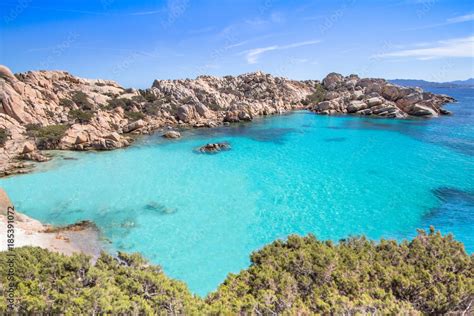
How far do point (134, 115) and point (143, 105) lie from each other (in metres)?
6.21

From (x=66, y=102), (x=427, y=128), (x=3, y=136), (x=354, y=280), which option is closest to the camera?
(x=354, y=280)

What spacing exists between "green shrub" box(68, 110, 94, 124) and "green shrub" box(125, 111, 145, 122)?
6983 millimetres

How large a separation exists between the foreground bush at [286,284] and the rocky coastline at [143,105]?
81.9ft

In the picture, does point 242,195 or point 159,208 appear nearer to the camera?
point 159,208

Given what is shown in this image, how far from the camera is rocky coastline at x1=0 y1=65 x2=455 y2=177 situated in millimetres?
35812

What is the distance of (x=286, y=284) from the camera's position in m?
8.20

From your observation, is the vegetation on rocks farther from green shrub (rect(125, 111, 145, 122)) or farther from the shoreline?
the shoreline

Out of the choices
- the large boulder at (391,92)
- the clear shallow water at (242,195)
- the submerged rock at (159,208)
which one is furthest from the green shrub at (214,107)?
the submerged rock at (159,208)

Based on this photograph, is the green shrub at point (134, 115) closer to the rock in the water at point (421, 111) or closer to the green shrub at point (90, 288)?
the green shrub at point (90, 288)

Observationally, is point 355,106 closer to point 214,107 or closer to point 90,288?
point 214,107

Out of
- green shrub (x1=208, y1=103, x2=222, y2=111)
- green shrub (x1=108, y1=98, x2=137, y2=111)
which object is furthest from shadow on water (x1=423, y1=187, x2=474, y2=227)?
green shrub (x1=108, y1=98, x2=137, y2=111)

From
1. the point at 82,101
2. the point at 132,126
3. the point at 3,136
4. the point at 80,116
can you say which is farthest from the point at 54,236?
the point at 82,101

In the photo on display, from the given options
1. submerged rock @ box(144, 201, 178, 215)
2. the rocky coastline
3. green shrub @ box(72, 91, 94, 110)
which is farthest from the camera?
green shrub @ box(72, 91, 94, 110)

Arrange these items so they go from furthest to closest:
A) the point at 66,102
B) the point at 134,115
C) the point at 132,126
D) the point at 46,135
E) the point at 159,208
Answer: the point at 134,115 < the point at 66,102 < the point at 132,126 < the point at 46,135 < the point at 159,208
